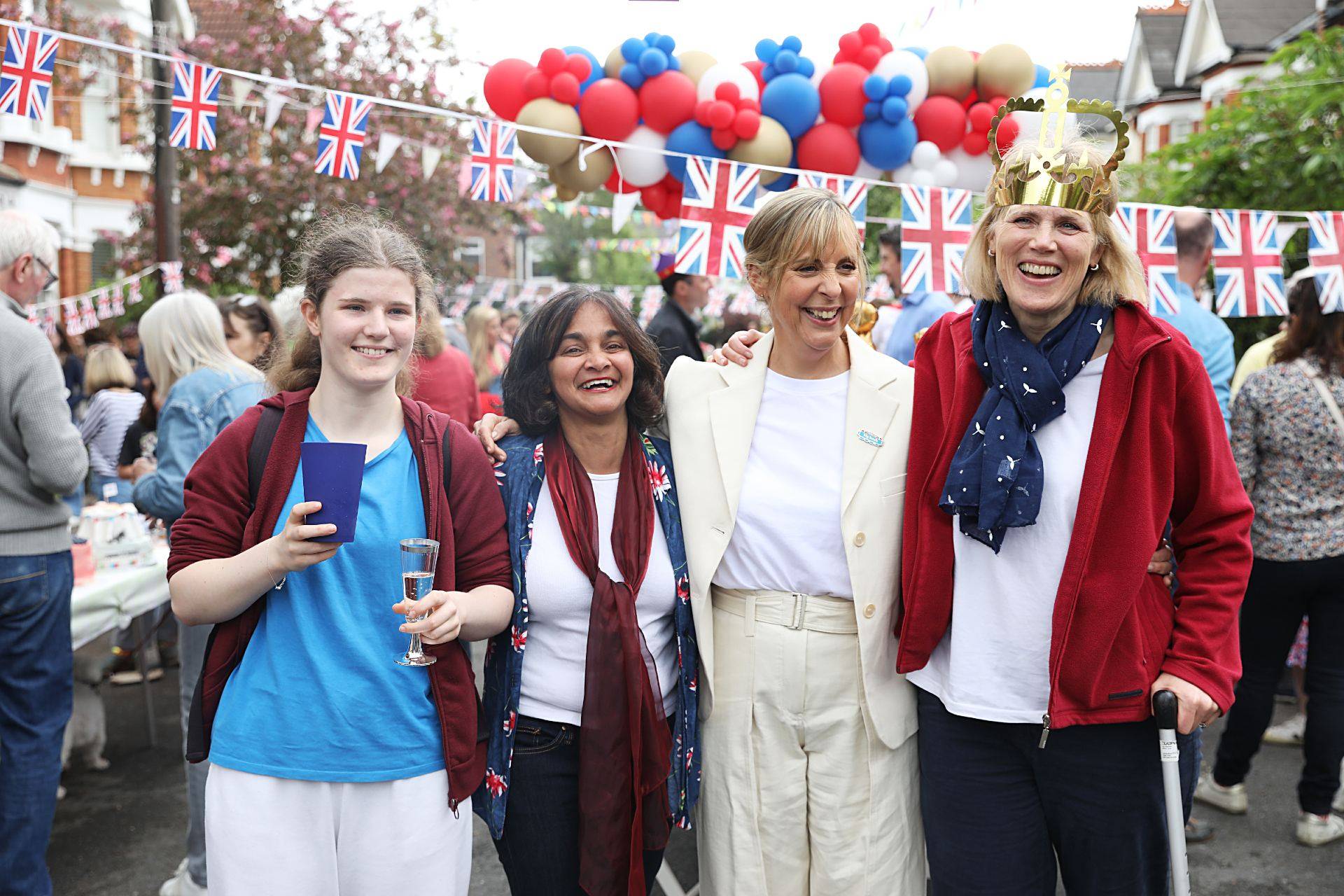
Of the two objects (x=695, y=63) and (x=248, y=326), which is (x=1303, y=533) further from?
(x=695, y=63)

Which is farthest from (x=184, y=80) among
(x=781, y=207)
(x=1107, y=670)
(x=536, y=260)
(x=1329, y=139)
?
(x=536, y=260)

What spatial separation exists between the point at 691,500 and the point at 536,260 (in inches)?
2083

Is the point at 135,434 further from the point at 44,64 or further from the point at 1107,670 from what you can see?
the point at 1107,670

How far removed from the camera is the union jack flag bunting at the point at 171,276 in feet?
31.8

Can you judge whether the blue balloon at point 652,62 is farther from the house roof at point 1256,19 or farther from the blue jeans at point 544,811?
the house roof at point 1256,19

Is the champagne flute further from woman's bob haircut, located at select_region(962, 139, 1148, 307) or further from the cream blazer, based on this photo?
woman's bob haircut, located at select_region(962, 139, 1148, 307)

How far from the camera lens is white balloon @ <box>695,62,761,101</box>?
6645 millimetres

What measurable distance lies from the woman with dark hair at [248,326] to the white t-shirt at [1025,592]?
3.15 metres

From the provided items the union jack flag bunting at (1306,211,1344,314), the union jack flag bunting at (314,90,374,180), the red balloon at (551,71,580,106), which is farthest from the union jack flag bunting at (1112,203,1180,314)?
the union jack flag bunting at (314,90,374,180)

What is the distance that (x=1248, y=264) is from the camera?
6145 mm

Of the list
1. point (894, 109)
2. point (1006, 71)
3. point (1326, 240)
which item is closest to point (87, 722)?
point (894, 109)

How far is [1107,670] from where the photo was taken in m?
2.27

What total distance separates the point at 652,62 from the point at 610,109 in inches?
15.4

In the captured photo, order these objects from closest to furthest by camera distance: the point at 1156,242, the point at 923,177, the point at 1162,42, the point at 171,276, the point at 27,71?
the point at 1156,242, the point at 27,71, the point at 923,177, the point at 171,276, the point at 1162,42
